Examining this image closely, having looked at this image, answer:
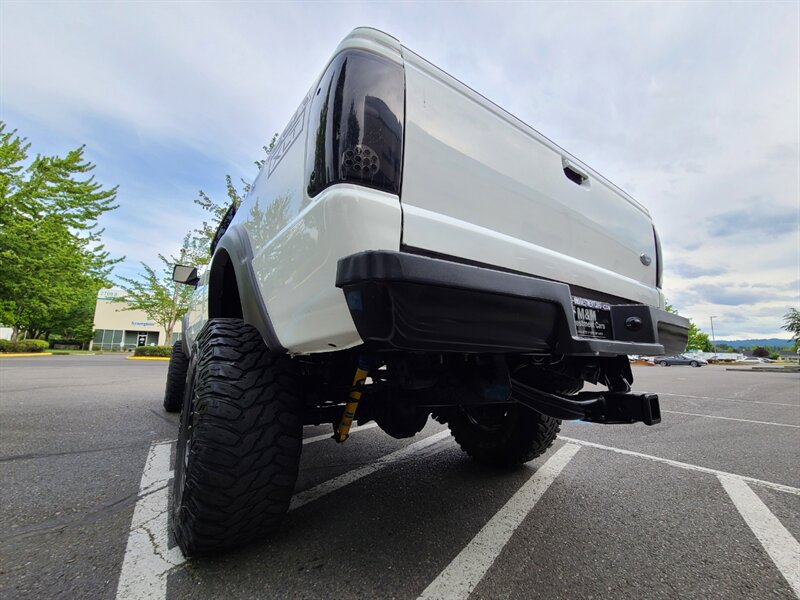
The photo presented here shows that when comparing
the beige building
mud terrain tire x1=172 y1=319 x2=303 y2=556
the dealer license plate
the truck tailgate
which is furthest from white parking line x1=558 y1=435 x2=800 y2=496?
the beige building

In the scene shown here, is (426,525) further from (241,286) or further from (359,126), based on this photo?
(359,126)

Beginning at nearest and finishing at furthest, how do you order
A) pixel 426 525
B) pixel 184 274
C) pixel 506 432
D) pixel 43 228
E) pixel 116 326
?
pixel 426 525 < pixel 506 432 < pixel 184 274 < pixel 43 228 < pixel 116 326

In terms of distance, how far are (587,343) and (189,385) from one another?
181 centimetres

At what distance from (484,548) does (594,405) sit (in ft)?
2.72

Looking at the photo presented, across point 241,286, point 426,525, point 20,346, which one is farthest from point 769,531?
point 20,346

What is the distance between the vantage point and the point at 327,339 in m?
1.18

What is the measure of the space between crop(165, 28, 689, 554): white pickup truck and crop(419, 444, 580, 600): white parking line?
60 centimetres

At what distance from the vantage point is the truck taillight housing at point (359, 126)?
1.14 metres

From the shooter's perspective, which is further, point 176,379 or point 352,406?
point 176,379

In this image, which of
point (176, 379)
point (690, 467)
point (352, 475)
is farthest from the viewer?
point (176, 379)

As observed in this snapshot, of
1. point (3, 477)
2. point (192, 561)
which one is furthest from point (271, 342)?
point (3, 477)

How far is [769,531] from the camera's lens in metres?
1.93

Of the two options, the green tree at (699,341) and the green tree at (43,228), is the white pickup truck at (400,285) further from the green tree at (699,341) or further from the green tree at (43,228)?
the green tree at (699,341)

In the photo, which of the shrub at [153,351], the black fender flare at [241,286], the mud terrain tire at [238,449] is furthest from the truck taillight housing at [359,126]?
the shrub at [153,351]
